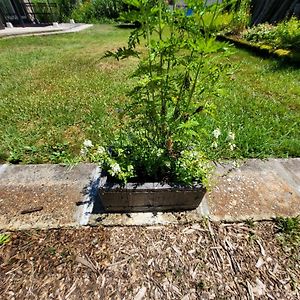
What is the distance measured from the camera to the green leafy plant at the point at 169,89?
5.13 ft

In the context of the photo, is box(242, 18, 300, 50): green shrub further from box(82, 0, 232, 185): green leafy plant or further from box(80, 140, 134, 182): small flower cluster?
box(80, 140, 134, 182): small flower cluster

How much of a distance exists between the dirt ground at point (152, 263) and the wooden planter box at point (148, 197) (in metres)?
0.20

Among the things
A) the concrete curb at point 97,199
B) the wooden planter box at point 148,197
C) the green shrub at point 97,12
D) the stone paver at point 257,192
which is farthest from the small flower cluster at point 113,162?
the green shrub at point 97,12

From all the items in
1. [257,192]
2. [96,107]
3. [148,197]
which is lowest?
[96,107]

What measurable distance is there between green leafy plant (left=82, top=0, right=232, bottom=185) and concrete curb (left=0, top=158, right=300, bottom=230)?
0.52 meters

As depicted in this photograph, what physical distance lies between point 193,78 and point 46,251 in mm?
2055

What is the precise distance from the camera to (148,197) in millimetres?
2230

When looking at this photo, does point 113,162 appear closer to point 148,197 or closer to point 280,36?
point 148,197

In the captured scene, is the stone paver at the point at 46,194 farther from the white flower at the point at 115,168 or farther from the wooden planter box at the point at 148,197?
the white flower at the point at 115,168

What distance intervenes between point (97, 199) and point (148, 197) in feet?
2.24

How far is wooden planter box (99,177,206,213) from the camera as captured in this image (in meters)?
2.13

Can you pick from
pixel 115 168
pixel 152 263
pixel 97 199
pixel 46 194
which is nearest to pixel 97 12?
pixel 46 194

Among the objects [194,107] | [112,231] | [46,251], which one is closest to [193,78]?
[194,107]

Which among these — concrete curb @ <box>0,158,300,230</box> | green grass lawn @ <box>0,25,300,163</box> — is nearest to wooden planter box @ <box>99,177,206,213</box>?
concrete curb @ <box>0,158,300,230</box>
